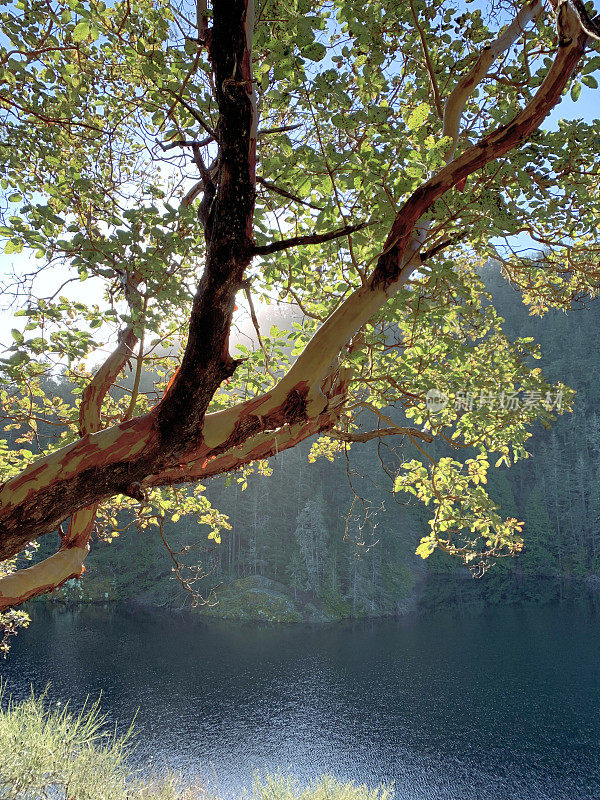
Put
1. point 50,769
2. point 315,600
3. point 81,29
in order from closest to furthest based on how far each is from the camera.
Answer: point 81,29 → point 50,769 → point 315,600

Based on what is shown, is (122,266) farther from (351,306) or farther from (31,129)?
(31,129)

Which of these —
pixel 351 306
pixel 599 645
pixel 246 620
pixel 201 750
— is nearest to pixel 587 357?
pixel 599 645

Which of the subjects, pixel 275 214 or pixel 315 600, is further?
pixel 315 600

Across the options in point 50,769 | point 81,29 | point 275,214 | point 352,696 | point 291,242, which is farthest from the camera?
point 352,696

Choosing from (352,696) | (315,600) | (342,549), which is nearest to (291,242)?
(352,696)

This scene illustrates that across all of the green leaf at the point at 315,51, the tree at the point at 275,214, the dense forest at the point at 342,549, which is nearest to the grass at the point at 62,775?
the tree at the point at 275,214

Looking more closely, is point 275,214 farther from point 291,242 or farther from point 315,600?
point 315,600

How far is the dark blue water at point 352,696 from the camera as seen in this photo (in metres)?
14.8

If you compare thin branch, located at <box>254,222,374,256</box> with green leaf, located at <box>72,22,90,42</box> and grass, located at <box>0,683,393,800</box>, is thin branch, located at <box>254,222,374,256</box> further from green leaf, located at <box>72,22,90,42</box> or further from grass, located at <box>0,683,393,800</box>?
grass, located at <box>0,683,393,800</box>

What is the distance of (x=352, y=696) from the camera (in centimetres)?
1970

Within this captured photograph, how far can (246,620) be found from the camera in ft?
102

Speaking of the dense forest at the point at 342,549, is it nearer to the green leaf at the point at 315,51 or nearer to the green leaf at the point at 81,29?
the green leaf at the point at 81,29

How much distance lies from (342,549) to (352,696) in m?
17.8

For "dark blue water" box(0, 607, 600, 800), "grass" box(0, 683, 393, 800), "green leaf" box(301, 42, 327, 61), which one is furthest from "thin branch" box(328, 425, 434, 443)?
"dark blue water" box(0, 607, 600, 800)
